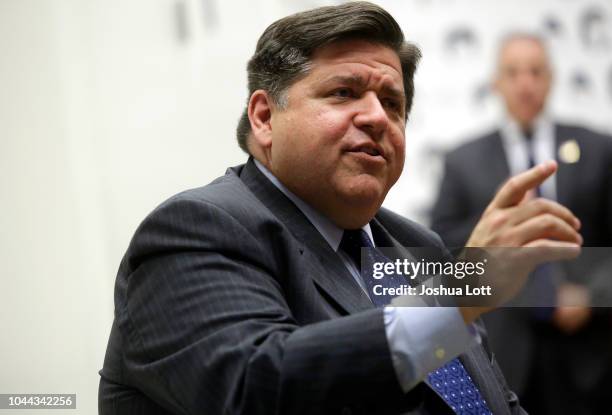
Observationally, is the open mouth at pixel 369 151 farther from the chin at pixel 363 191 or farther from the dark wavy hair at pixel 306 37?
the dark wavy hair at pixel 306 37

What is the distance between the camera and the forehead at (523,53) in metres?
4.65

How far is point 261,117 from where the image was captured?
2.22 m

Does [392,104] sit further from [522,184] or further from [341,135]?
[522,184]

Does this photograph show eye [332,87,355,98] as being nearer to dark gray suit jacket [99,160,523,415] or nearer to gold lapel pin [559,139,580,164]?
dark gray suit jacket [99,160,523,415]

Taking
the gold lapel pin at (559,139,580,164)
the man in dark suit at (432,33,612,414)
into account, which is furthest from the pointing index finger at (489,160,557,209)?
the gold lapel pin at (559,139,580,164)

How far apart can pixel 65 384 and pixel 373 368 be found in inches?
75.9

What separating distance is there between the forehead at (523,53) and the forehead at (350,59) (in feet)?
8.76

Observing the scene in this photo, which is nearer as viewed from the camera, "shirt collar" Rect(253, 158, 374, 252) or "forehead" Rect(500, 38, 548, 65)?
"shirt collar" Rect(253, 158, 374, 252)

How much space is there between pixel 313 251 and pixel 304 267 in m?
0.10

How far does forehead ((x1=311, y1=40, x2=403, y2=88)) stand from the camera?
208 cm

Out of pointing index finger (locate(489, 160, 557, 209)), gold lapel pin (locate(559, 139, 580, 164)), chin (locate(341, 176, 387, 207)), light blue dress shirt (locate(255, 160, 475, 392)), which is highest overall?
pointing index finger (locate(489, 160, 557, 209))

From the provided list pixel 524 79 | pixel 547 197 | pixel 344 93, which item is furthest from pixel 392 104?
pixel 524 79

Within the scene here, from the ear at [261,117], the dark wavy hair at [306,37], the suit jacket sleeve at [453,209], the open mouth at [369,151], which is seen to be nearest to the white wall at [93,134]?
the suit jacket sleeve at [453,209]

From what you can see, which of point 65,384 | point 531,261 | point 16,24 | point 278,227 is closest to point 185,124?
point 16,24
